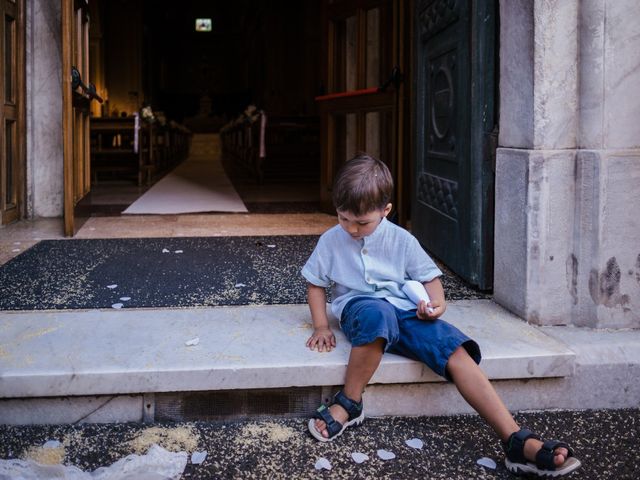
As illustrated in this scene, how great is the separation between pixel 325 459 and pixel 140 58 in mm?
19029

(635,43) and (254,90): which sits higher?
(254,90)

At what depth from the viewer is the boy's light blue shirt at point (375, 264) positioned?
2417mm

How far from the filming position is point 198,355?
2.38 meters

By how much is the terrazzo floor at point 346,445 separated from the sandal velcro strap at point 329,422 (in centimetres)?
4

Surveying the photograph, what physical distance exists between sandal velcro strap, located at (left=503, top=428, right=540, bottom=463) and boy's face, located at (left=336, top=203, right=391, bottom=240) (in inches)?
28.3

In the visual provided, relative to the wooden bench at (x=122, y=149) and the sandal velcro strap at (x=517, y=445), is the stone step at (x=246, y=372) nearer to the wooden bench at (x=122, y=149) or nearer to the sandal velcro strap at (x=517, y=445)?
the sandal velcro strap at (x=517, y=445)

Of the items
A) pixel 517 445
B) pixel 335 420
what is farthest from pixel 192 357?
pixel 517 445

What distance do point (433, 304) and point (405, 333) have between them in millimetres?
124

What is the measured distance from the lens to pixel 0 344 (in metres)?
2.49

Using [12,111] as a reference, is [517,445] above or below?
below

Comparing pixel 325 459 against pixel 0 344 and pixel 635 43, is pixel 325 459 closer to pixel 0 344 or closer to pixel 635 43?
pixel 0 344

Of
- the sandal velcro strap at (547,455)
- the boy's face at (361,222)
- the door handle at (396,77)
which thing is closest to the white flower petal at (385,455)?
the sandal velcro strap at (547,455)

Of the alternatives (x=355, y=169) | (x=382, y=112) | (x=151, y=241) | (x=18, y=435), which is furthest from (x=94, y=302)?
(x=382, y=112)

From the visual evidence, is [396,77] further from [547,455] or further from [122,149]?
[122,149]
